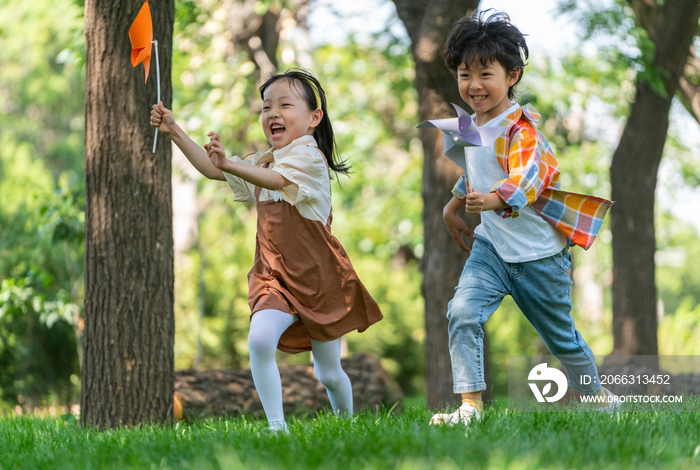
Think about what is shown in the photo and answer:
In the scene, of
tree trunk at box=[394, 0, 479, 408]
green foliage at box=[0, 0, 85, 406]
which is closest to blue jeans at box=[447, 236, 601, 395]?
tree trunk at box=[394, 0, 479, 408]

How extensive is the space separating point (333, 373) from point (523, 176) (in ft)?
4.67

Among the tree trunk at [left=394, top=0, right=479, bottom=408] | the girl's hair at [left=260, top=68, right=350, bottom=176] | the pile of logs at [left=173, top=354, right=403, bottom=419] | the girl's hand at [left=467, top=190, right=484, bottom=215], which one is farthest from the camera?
the pile of logs at [left=173, top=354, right=403, bottom=419]

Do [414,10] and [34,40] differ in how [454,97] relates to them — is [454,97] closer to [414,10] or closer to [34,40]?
[414,10]

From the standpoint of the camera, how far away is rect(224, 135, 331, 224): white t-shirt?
11.0 ft

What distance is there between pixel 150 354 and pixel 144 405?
300mm

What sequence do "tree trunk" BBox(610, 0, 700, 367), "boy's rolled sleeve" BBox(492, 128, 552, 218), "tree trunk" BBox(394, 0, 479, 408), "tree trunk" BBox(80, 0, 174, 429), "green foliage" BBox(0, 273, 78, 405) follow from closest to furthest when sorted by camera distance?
"boy's rolled sleeve" BBox(492, 128, 552, 218)
"tree trunk" BBox(80, 0, 174, 429)
"tree trunk" BBox(394, 0, 479, 408)
"tree trunk" BBox(610, 0, 700, 367)
"green foliage" BBox(0, 273, 78, 405)

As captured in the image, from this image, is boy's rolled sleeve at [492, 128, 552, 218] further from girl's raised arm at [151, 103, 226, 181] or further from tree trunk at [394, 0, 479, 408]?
tree trunk at [394, 0, 479, 408]

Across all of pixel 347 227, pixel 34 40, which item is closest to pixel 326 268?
pixel 347 227

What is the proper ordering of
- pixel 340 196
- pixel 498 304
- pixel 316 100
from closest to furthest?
1. pixel 498 304
2. pixel 316 100
3. pixel 340 196

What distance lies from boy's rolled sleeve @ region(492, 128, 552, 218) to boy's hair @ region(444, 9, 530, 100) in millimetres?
381

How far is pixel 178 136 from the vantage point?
3152 mm

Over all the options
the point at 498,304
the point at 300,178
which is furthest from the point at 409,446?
the point at 300,178

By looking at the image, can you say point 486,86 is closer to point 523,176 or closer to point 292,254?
point 523,176

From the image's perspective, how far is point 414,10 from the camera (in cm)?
573
